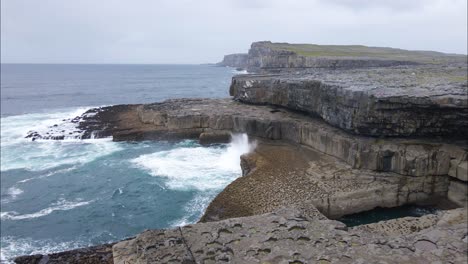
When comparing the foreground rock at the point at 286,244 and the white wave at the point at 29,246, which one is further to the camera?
the white wave at the point at 29,246

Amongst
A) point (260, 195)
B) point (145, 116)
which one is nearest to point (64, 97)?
point (145, 116)

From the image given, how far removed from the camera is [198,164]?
2962 centimetres

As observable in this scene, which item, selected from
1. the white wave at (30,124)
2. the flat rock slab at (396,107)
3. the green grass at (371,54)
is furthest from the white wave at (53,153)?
the green grass at (371,54)

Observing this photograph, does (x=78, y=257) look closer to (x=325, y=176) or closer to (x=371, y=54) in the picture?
(x=325, y=176)

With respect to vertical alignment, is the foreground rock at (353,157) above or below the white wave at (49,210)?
above

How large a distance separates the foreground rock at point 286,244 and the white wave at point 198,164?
11.6 meters

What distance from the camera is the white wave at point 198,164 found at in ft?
85.5

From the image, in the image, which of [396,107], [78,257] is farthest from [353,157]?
[78,257]

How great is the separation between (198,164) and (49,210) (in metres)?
11.0

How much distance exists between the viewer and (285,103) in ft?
110

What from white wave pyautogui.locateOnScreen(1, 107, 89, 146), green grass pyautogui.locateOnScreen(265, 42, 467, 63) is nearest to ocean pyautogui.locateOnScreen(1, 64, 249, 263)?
white wave pyautogui.locateOnScreen(1, 107, 89, 146)

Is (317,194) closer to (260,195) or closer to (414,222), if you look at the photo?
(260,195)

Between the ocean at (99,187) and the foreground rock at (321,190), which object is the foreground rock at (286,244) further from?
the ocean at (99,187)

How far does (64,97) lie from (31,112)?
1920 cm
